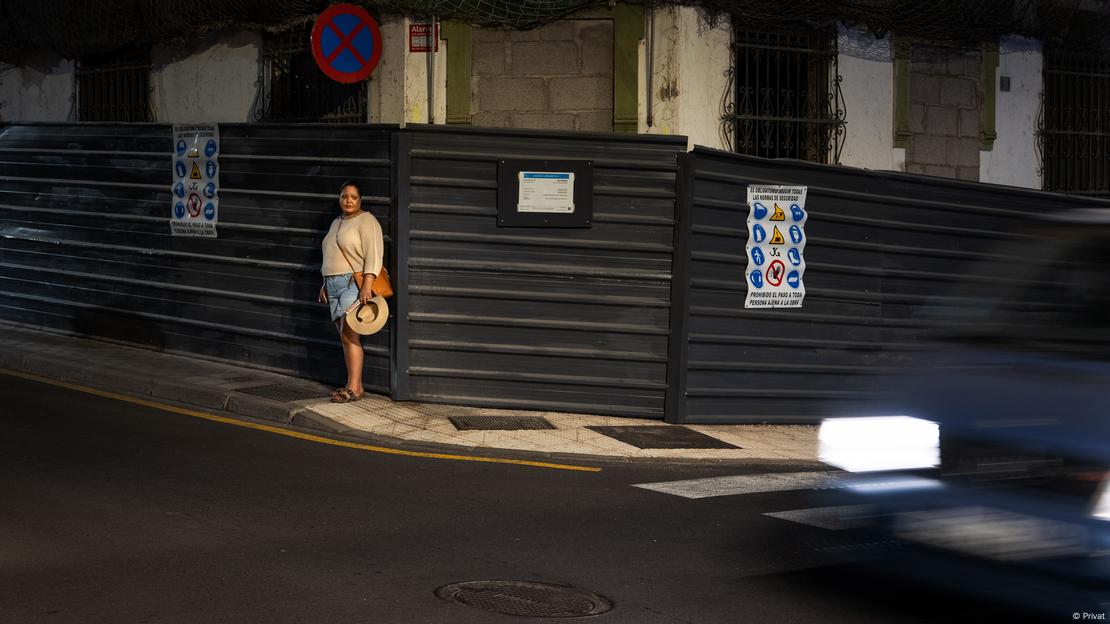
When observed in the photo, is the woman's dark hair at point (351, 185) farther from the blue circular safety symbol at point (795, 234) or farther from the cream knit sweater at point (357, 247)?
the blue circular safety symbol at point (795, 234)

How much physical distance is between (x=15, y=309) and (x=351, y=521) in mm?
9602

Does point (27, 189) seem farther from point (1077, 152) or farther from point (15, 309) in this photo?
point (1077, 152)

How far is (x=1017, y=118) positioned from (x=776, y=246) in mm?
6279

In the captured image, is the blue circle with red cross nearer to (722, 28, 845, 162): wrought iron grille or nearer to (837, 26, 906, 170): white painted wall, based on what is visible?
(722, 28, 845, 162): wrought iron grille

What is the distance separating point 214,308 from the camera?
1327 cm

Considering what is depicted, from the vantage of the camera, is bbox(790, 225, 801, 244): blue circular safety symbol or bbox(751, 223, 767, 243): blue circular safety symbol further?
bbox(790, 225, 801, 244): blue circular safety symbol

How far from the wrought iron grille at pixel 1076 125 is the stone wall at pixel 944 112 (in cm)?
138

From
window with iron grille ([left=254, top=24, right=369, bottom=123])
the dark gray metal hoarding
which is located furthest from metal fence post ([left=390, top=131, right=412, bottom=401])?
window with iron grille ([left=254, top=24, right=369, bottom=123])

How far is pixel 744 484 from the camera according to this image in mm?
9258

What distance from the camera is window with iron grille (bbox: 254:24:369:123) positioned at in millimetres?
14945

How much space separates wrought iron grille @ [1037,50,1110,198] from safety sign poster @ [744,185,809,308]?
6.44 m

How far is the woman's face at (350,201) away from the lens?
11.5 m

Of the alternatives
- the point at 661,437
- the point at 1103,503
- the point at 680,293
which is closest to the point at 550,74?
the point at 680,293

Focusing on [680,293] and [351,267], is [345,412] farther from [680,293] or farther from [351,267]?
[680,293]
